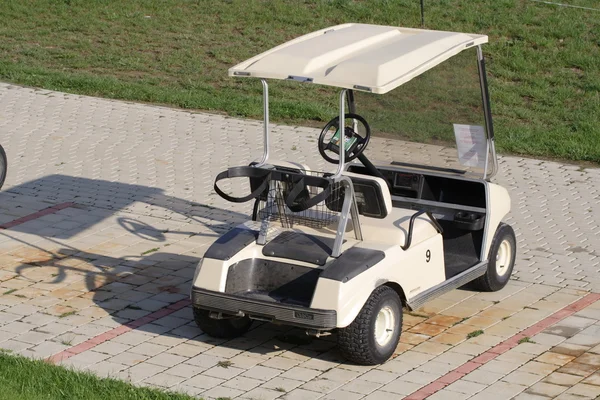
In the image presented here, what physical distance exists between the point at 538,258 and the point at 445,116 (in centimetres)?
162

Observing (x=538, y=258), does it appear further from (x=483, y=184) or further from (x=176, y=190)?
(x=176, y=190)

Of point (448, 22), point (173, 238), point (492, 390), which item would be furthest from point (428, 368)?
point (448, 22)

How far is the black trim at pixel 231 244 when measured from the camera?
282 inches

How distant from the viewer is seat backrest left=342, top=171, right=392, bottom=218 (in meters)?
7.17

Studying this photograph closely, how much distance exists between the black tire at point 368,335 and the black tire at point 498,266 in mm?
1412

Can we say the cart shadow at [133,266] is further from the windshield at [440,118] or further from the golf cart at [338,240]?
the windshield at [440,118]

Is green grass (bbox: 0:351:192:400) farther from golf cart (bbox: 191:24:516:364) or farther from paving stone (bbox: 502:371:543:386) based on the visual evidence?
paving stone (bbox: 502:371:543:386)

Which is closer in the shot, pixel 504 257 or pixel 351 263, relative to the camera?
pixel 351 263

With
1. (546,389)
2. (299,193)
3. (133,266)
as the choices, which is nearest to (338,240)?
(299,193)

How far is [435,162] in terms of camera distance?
842cm

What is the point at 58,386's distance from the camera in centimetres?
646

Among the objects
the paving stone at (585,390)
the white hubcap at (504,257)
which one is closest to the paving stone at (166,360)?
the paving stone at (585,390)

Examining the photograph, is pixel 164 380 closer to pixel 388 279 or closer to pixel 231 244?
pixel 231 244

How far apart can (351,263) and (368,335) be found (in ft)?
1.47
